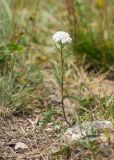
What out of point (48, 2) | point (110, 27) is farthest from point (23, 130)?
point (48, 2)

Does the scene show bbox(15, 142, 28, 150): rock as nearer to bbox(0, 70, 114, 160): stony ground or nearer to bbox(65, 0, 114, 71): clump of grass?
bbox(0, 70, 114, 160): stony ground

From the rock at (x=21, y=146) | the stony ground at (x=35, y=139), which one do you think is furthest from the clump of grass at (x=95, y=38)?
the rock at (x=21, y=146)

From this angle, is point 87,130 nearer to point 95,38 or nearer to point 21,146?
point 21,146

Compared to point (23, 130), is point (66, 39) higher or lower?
higher

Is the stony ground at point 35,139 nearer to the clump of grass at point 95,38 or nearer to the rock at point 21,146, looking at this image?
the rock at point 21,146

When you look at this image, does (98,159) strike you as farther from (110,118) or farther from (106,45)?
(106,45)

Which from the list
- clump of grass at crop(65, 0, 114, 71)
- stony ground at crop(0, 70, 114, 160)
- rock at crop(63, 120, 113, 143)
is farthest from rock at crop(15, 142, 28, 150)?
clump of grass at crop(65, 0, 114, 71)

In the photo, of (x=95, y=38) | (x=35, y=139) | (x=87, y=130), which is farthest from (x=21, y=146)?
(x=95, y=38)

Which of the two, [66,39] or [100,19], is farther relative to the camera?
[100,19]
